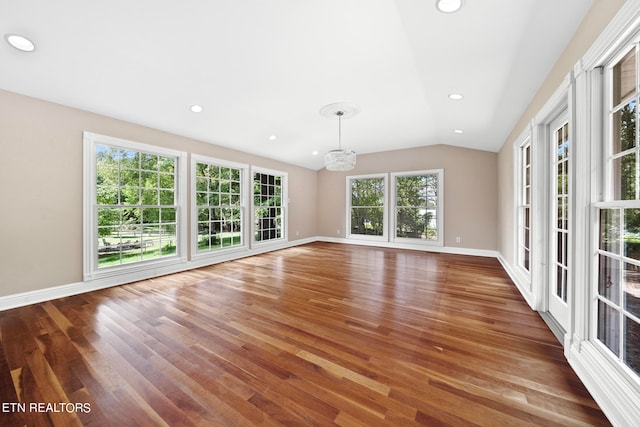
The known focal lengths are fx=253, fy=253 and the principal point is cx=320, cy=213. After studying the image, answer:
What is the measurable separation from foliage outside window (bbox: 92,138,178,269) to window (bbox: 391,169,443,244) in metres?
5.25

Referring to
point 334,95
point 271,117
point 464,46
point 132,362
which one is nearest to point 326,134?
point 271,117

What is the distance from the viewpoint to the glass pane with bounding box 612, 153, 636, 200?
1.36 metres

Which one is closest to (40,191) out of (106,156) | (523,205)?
(106,156)

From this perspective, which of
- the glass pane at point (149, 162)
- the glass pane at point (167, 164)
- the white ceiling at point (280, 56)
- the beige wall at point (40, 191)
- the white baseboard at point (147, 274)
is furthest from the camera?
the glass pane at point (167, 164)

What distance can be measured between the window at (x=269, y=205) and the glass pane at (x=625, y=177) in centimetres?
561

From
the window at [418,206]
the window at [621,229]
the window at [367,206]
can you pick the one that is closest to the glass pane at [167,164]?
the window at [367,206]

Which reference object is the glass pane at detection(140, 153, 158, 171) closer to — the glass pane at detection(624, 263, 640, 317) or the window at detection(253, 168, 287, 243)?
the window at detection(253, 168, 287, 243)

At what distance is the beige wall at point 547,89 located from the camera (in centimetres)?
152

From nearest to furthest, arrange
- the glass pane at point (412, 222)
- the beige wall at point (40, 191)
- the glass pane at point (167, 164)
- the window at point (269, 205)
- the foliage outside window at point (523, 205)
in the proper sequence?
the beige wall at point (40, 191) → the foliage outside window at point (523, 205) → the glass pane at point (167, 164) → the window at point (269, 205) → the glass pane at point (412, 222)

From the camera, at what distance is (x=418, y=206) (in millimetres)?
6539

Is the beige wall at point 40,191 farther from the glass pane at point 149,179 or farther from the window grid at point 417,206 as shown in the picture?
the window grid at point 417,206

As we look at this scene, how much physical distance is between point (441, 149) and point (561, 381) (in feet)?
17.9

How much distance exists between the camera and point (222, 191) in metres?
5.35

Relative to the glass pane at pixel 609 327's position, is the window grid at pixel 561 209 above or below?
above
